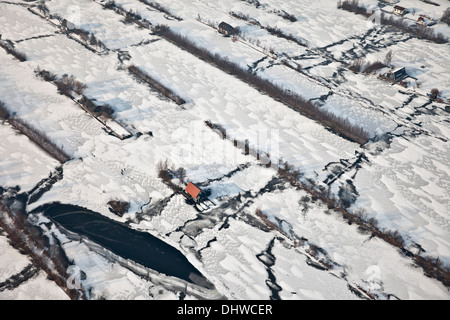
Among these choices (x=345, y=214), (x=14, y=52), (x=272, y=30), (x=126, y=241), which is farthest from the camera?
(x=272, y=30)

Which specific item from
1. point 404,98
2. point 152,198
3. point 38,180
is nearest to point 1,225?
point 38,180

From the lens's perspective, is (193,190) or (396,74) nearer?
(193,190)

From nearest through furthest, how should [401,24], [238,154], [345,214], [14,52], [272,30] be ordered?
[345,214], [238,154], [14,52], [272,30], [401,24]

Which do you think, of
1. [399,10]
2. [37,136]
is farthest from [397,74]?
[37,136]

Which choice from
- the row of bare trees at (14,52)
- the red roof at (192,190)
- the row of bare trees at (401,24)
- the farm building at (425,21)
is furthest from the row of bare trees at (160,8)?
the farm building at (425,21)

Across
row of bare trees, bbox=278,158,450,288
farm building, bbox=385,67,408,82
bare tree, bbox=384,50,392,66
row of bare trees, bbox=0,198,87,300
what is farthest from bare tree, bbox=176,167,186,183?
bare tree, bbox=384,50,392,66

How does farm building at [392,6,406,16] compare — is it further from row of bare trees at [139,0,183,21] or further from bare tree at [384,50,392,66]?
row of bare trees at [139,0,183,21]

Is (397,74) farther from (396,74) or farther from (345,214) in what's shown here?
(345,214)

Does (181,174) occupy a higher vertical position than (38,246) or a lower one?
higher

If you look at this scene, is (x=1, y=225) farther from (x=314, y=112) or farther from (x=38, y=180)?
(x=314, y=112)
